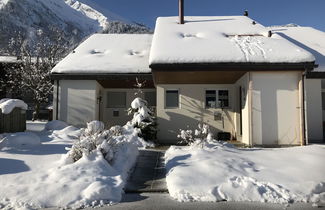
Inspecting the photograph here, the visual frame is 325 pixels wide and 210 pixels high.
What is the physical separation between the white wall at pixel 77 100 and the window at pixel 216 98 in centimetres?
576

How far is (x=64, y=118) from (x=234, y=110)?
8.53 m

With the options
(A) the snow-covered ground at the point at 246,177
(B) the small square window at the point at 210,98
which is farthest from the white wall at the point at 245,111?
(A) the snow-covered ground at the point at 246,177

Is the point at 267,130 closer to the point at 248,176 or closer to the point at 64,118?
the point at 248,176

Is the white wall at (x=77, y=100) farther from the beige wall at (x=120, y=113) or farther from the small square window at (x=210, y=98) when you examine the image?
the small square window at (x=210, y=98)

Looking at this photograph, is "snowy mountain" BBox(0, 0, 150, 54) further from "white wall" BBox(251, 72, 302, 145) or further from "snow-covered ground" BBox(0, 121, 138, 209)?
"snow-covered ground" BBox(0, 121, 138, 209)

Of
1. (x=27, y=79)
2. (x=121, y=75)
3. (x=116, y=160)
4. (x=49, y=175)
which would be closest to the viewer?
(x=49, y=175)

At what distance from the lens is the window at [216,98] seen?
44.0 ft

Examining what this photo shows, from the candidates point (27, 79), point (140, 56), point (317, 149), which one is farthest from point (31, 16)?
point (317, 149)

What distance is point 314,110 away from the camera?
1327cm

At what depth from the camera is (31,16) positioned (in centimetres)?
16538

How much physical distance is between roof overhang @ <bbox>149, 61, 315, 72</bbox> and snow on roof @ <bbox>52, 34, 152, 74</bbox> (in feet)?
12.7

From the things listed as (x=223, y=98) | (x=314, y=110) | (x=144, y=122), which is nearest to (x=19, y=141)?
(x=144, y=122)

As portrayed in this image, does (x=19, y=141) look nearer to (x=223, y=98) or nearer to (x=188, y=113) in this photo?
(x=188, y=113)

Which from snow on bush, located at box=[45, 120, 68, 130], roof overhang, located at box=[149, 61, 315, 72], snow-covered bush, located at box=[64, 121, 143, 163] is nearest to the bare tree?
snow on bush, located at box=[45, 120, 68, 130]
